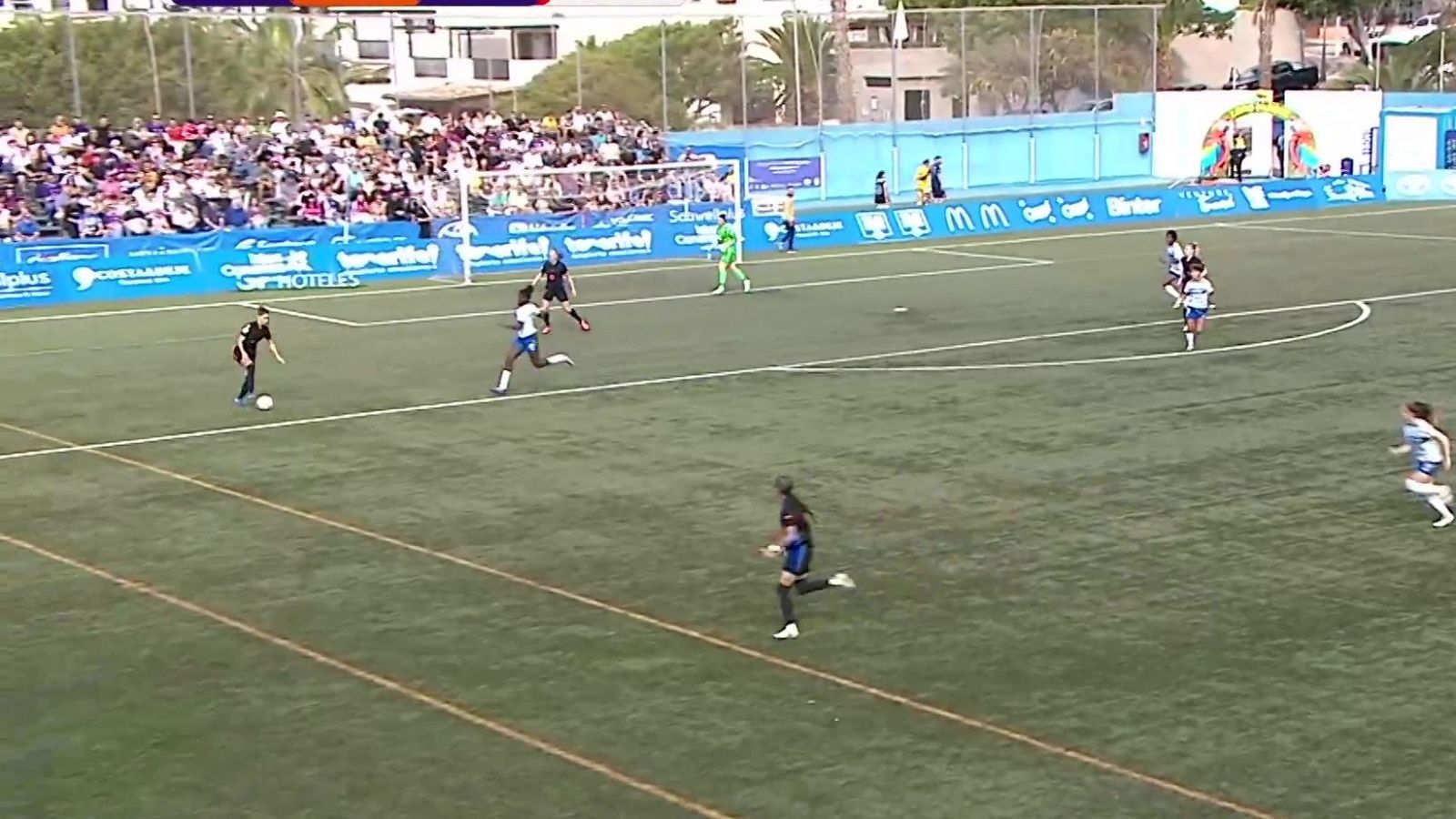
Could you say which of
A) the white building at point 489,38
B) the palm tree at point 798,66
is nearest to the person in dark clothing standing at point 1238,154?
the palm tree at point 798,66

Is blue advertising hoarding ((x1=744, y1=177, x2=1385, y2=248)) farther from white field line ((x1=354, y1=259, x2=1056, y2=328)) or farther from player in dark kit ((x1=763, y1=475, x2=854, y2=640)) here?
player in dark kit ((x1=763, y1=475, x2=854, y2=640))

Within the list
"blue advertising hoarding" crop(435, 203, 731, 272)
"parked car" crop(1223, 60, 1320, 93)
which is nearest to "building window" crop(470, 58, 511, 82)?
"blue advertising hoarding" crop(435, 203, 731, 272)

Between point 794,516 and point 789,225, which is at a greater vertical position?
point 789,225

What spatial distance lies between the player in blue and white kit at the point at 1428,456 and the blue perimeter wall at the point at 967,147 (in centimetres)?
4457

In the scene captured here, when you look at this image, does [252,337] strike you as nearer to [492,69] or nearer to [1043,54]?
[492,69]

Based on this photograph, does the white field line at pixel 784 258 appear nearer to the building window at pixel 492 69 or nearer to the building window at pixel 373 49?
the building window at pixel 373 49

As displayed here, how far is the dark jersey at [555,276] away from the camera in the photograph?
106ft

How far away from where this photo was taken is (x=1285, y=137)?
71312 mm

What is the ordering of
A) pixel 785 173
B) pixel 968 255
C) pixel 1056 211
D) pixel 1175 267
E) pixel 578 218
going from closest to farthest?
1. pixel 1175 267
2. pixel 578 218
3. pixel 968 255
4. pixel 1056 211
5. pixel 785 173

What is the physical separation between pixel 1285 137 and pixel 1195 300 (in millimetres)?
44661

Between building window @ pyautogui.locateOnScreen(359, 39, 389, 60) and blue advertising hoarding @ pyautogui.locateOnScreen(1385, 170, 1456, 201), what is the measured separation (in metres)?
35.1

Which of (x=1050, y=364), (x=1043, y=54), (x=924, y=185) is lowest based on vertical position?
(x=1050, y=364)

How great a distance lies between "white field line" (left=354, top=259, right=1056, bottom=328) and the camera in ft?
120

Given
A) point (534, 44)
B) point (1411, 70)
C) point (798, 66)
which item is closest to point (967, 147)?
point (798, 66)
